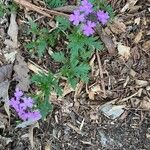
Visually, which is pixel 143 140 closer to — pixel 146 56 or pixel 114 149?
pixel 114 149

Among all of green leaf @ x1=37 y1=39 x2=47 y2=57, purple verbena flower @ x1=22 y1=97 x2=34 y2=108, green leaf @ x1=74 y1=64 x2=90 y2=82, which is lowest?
purple verbena flower @ x1=22 y1=97 x2=34 y2=108

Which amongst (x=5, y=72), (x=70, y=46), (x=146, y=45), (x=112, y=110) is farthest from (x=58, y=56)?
(x=146, y=45)

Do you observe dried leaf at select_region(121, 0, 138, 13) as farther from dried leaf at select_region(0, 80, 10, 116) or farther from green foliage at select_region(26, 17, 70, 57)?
dried leaf at select_region(0, 80, 10, 116)

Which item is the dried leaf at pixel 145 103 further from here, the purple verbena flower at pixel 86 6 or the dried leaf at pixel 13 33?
the dried leaf at pixel 13 33

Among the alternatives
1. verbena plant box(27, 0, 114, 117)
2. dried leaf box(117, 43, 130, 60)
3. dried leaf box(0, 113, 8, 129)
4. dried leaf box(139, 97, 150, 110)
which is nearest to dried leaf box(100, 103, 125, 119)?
dried leaf box(139, 97, 150, 110)

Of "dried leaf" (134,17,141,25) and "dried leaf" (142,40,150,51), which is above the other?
"dried leaf" (134,17,141,25)

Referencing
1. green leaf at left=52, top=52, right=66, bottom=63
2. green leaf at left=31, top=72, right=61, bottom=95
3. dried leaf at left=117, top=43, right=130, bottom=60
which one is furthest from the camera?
dried leaf at left=117, top=43, right=130, bottom=60

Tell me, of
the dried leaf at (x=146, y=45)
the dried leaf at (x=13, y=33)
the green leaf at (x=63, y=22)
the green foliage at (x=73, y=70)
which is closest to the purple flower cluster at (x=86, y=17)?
the green leaf at (x=63, y=22)
